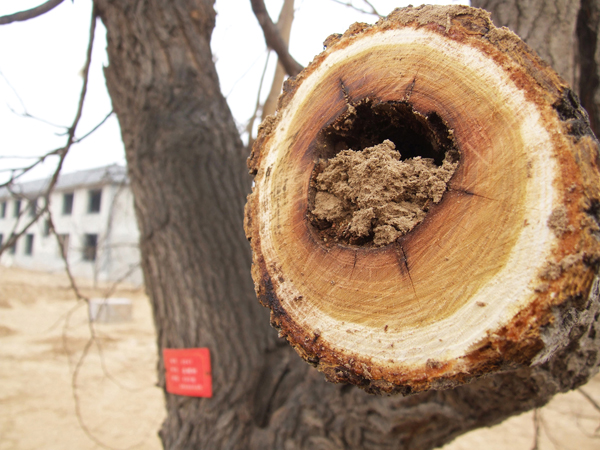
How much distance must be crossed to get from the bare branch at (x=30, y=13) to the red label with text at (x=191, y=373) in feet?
5.45

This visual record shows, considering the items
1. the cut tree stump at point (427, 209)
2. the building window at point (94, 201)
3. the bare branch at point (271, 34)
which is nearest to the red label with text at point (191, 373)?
the cut tree stump at point (427, 209)

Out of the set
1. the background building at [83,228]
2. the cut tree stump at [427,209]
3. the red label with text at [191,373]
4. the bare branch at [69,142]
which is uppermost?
the background building at [83,228]

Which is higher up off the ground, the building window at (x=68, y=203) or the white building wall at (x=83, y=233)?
the building window at (x=68, y=203)

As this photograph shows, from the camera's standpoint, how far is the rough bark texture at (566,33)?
151cm

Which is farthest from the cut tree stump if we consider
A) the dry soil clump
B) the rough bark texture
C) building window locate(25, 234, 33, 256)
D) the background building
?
building window locate(25, 234, 33, 256)

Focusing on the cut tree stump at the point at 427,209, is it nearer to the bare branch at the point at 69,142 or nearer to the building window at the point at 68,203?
the bare branch at the point at 69,142

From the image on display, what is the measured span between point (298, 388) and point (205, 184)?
980 mm

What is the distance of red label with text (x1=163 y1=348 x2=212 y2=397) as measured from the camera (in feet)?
5.87

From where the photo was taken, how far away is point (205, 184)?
1893 mm

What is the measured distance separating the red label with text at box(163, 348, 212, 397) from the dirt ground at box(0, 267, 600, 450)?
52.5 inches

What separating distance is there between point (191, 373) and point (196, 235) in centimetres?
60

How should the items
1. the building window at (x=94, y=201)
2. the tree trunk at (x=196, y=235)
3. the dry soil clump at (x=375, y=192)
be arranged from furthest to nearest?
the building window at (x=94, y=201)
the tree trunk at (x=196, y=235)
the dry soil clump at (x=375, y=192)

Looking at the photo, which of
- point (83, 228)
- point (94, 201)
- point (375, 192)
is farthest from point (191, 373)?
point (94, 201)

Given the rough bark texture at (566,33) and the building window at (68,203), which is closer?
the rough bark texture at (566,33)
